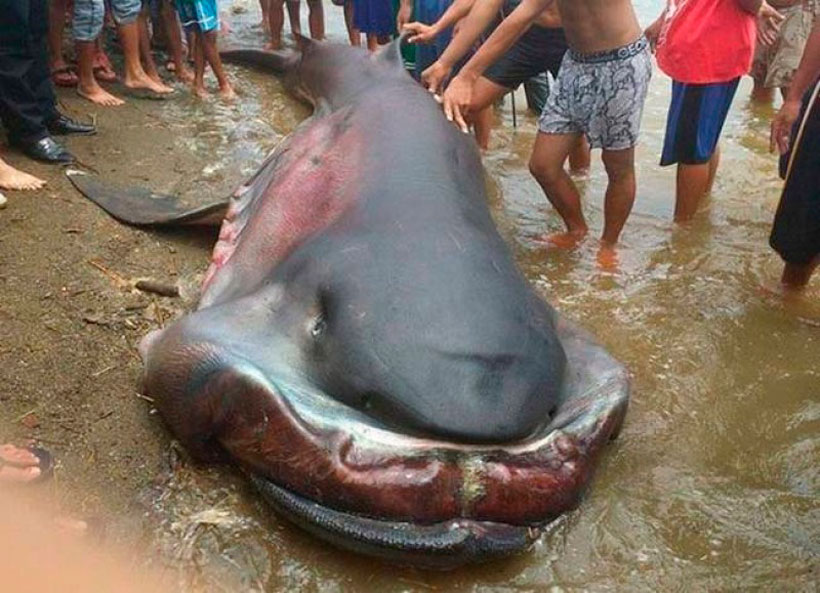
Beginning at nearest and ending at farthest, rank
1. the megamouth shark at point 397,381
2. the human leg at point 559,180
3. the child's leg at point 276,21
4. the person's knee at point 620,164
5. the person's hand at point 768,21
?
the megamouth shark at point 397,381
the person's knee at point 620,164
the human leg at point 559,180
the person's hand at point 768,21
the child's leg at point 276,21

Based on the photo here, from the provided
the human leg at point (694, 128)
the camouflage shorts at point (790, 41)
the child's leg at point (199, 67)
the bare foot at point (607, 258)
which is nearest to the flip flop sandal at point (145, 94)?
the child's leg at point (199, 67)

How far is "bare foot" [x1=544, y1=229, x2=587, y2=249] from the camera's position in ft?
16.8

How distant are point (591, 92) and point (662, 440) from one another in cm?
209

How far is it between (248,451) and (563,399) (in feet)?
3.15

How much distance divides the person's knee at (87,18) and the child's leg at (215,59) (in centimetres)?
100

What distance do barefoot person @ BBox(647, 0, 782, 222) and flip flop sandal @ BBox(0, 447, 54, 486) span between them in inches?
147

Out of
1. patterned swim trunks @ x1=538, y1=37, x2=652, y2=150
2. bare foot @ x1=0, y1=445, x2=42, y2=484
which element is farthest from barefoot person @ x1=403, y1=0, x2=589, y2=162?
bare foot @ x1=0, y1=445, x2=42, y2=484

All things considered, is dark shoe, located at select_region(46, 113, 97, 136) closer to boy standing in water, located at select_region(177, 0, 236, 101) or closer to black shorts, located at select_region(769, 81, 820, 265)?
boy standing in water, located at select_region(177, 0, 236, 101)

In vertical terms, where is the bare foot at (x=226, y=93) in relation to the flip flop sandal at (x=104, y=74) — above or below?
below

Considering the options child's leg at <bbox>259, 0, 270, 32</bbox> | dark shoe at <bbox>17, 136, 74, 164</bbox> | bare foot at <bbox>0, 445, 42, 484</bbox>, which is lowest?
child's leg at <bbox>259, 0, 270, 32</bbox>

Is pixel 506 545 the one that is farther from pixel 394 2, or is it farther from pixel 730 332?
pixel 394 2

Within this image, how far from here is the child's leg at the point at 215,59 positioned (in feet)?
22.7

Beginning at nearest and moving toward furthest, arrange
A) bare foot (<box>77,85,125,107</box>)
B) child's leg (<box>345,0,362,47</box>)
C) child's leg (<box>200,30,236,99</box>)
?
bare foot (<box>77,85,125,107</box>), child's leg (<box>200,30,236,99</box>), child's leg (<box>345,0,362,47</box>)

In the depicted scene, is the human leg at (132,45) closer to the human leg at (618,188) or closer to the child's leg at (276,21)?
the child's leg at (276,21)
